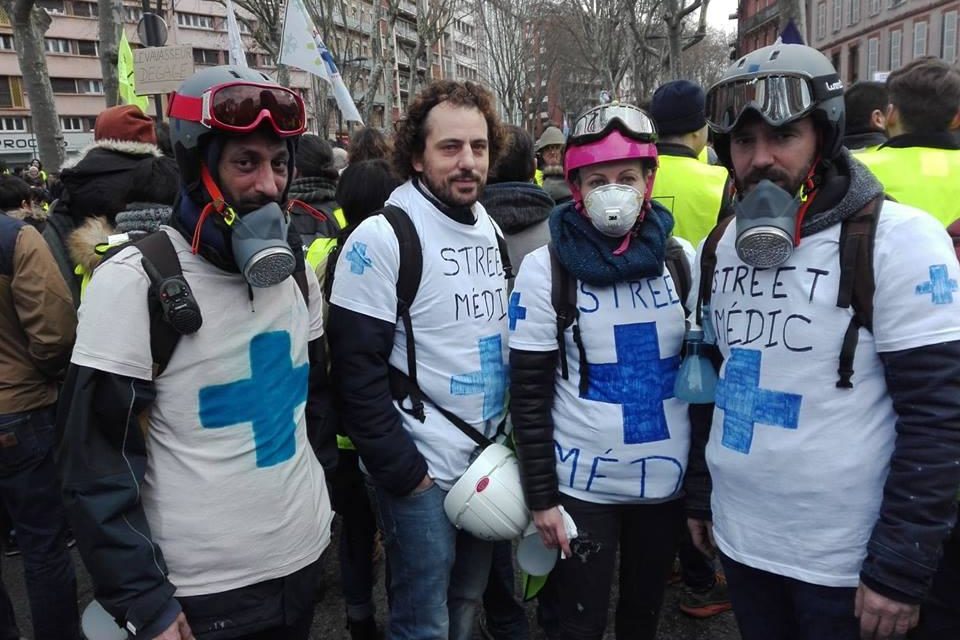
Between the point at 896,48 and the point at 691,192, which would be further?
the point at 896,48

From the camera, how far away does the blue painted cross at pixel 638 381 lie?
2.19m

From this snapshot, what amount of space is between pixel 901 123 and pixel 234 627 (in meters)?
3.40

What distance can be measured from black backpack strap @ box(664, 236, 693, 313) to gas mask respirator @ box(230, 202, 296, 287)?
1.25 m

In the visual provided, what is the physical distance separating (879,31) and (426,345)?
44.0m

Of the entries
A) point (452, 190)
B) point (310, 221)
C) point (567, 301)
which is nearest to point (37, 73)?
point (310, 221)

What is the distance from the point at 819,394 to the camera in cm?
174

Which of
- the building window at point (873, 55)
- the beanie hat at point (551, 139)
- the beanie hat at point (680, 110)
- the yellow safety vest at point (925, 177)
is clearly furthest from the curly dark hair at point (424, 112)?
the building window at point (873, 55)

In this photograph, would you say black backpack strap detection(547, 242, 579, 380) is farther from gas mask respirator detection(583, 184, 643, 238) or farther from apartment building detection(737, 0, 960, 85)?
apartment building detection(737, 0, 960, 85)

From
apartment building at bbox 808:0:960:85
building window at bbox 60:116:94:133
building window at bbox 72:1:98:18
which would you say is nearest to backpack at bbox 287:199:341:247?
apartment building at bbox 808:0:960:85

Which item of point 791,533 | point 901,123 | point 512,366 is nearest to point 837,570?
point 791,533

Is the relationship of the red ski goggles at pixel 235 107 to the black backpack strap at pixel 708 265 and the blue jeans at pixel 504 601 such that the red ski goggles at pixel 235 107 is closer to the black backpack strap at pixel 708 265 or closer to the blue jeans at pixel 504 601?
the black backpack strap at pixel 708 265

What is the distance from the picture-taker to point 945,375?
1561 mm

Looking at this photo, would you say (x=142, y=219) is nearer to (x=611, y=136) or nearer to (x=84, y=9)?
(x=611, y=136)

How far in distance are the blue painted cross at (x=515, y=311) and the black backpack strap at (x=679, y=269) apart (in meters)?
0.51
